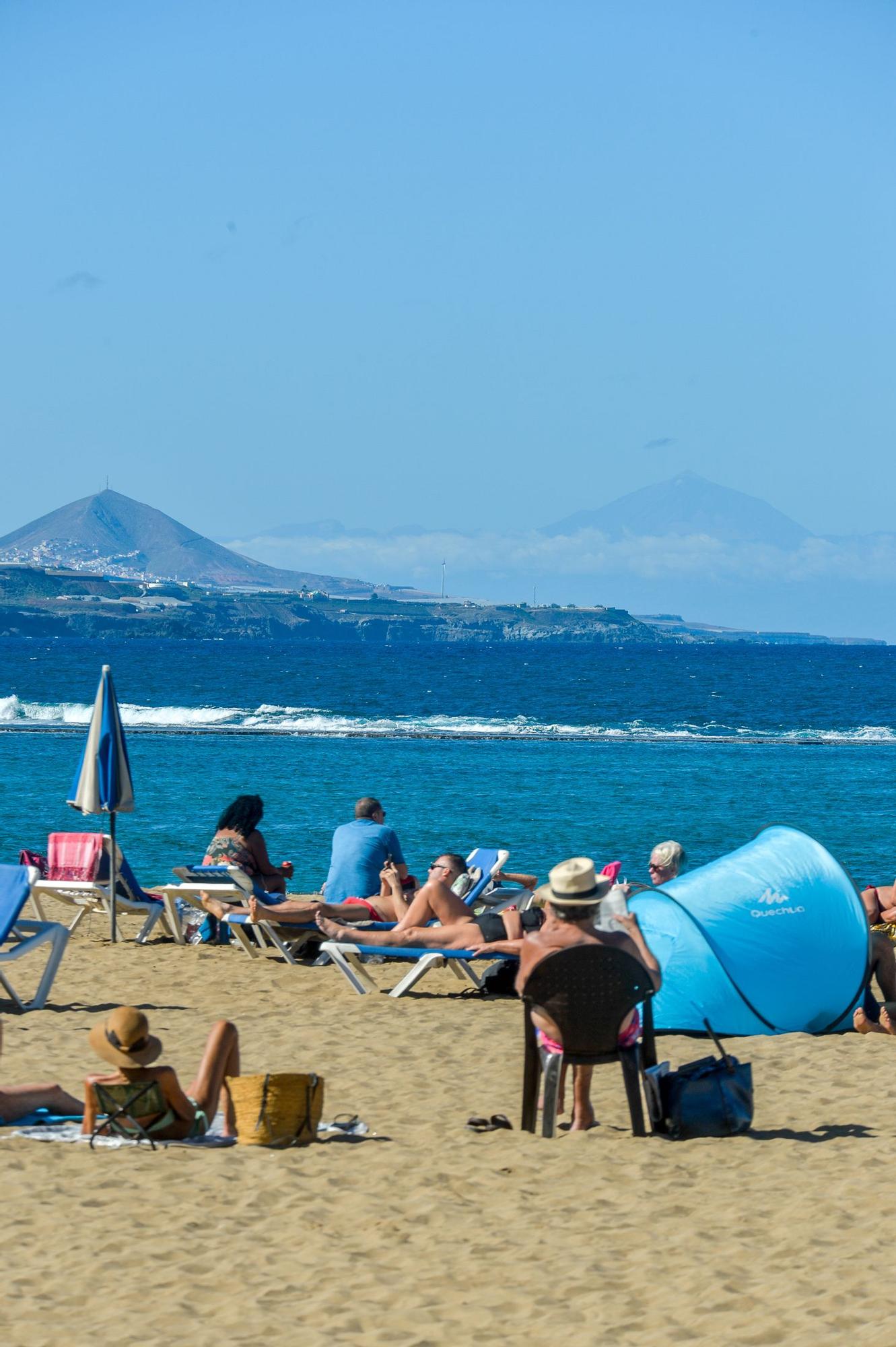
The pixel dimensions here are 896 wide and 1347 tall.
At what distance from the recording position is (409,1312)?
14.0ft

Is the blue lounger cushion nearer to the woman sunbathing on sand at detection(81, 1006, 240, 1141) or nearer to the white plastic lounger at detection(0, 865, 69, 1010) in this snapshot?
the white plastic lounger at detection(0, 865, 69, 1010)

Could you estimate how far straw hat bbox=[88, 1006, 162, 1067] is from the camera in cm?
566

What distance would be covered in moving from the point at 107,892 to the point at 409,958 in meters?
2.84

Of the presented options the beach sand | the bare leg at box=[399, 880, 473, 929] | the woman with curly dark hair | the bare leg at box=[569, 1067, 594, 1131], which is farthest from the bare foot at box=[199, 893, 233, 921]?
the bare leg at box=[569, 1067, 594, 1131]

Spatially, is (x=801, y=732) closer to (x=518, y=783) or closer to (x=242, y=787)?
(x=518, y=783)

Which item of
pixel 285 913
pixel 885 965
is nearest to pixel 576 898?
pixel 885 965

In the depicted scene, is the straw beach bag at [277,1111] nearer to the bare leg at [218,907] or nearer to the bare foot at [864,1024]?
the bare foot at [864,1024]

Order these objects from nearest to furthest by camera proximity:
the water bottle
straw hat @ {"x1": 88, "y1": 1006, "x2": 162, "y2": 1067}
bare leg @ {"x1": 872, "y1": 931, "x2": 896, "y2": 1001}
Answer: straw hat @ {"x1": 88, "y1": 1006, "x2": 162, "y2": 1067} < the water bottle < bare leg @ {"x1": 872, "y1": 931, "x2": 896, "y2": 1001}

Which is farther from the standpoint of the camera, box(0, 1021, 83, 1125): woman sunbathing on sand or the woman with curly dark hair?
the woman with curly dark hair

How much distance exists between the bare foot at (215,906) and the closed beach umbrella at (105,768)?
70 centimetres

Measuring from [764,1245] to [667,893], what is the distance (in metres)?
3.52

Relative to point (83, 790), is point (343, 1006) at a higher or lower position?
lower

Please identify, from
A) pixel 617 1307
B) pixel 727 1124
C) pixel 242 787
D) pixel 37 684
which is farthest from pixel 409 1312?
pixel 37 684

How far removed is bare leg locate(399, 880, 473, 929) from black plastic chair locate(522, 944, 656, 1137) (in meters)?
2.98
